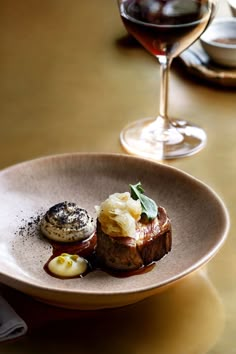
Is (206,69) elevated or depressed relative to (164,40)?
depressed

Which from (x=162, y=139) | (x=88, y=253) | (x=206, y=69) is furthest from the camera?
(x=206, y=69)

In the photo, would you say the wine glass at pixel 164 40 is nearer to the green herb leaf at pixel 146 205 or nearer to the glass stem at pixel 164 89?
the glass stem at pixel 164 89

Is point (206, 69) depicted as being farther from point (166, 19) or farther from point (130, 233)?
point (130, 233)

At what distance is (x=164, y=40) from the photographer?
117cm

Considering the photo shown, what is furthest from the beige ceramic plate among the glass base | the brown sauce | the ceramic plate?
the ceramic plate

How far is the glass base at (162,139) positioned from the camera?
1226 mm

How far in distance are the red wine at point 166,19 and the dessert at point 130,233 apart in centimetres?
33

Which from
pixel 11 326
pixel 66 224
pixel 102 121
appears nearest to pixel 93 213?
pixel 66 224

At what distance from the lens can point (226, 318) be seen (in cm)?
88

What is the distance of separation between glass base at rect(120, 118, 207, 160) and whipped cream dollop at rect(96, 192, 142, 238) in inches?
12.2

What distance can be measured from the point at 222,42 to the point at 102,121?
30 cm

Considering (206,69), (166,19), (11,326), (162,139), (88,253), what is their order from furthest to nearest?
(206,69) → (162,139) → (166,19) → (88,253) → (11,326)

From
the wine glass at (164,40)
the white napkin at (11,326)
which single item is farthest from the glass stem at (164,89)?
the white napkin at (11,326)

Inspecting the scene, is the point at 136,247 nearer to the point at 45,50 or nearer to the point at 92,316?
the point at 92,316
